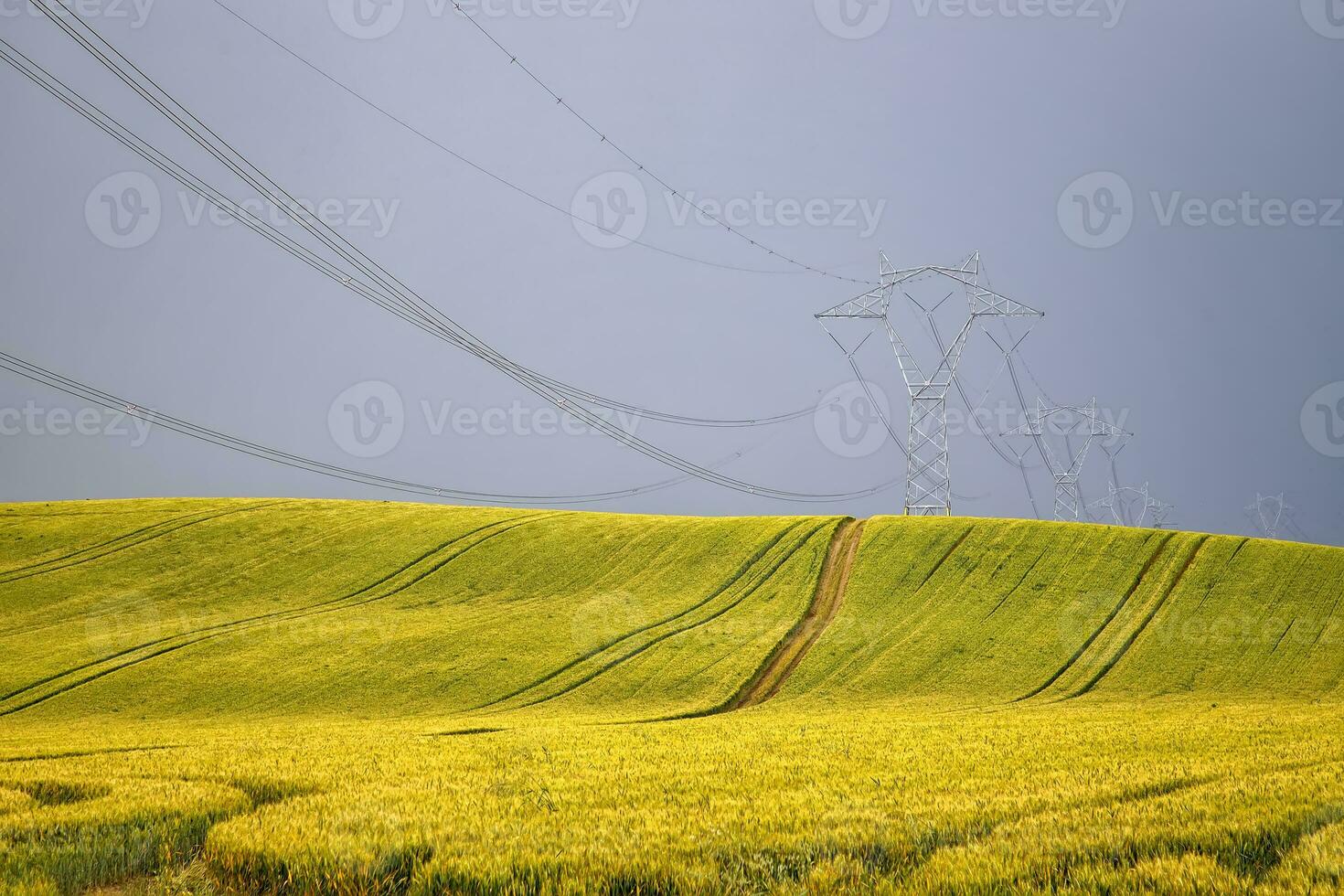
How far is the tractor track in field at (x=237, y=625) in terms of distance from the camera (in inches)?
1661

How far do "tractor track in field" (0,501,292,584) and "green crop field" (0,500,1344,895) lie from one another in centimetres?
41

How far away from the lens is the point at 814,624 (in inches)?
2085

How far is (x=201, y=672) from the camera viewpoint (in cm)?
4447

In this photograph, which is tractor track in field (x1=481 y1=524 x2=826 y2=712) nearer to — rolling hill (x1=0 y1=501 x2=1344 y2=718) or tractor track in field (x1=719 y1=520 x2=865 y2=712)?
rolling hill (x1=0 y1=501 x2=1344 y2=718)

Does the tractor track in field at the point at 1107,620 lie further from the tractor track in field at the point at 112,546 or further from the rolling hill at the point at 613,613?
the tractor track in field at the point at 112,546

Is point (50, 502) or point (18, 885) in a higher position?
point (18, 885)

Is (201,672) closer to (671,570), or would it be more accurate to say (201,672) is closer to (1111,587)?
(671,570)

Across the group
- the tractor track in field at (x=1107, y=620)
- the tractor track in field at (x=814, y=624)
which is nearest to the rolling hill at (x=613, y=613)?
the tractor track in field at (x=1107, y=620)

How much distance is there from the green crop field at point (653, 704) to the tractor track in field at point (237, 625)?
0.26m

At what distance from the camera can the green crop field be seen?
9.09m

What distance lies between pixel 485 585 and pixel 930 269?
42.5 m

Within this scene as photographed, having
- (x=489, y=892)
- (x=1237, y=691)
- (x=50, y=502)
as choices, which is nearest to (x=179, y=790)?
(x=489, y=892)

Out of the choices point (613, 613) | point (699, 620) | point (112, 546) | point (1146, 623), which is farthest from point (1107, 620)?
point (112, 546)

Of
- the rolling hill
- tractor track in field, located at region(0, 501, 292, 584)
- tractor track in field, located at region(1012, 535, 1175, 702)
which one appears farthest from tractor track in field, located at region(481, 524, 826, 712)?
tractor track in field, located at region(0, 501, 292, 584)
